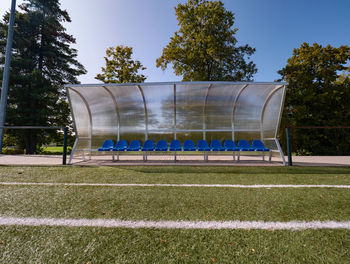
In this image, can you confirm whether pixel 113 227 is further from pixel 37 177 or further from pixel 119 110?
pixel 119 110

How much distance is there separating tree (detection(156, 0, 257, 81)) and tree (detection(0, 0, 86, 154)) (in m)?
9.77

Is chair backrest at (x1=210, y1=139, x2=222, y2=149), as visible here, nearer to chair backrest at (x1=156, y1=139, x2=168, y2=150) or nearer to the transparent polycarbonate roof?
the transparent polycarbonate roof

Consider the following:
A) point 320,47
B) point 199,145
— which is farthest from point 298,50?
point 199,145

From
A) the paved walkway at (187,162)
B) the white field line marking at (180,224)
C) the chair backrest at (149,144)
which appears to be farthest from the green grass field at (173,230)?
the chair backrest at (149,144)

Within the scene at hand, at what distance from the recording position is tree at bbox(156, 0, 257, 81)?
14.1 metres

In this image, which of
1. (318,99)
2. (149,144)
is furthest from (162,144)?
(318,99)

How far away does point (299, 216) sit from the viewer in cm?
231

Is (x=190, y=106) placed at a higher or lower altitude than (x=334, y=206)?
higher

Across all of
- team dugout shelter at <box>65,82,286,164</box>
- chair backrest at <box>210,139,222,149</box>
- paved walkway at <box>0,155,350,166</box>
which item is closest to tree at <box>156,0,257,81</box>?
team dugout shelter at <box>65,82,286,164</box>

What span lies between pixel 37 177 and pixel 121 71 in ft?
54.5

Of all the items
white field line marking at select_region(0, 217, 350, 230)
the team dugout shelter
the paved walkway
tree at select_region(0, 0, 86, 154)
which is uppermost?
tree at select_region(0, 0, 86, 154)

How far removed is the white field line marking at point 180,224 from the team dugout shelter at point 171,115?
21.3 ft

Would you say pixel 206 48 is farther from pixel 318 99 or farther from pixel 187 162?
pixel 187 162

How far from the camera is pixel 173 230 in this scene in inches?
76.8
